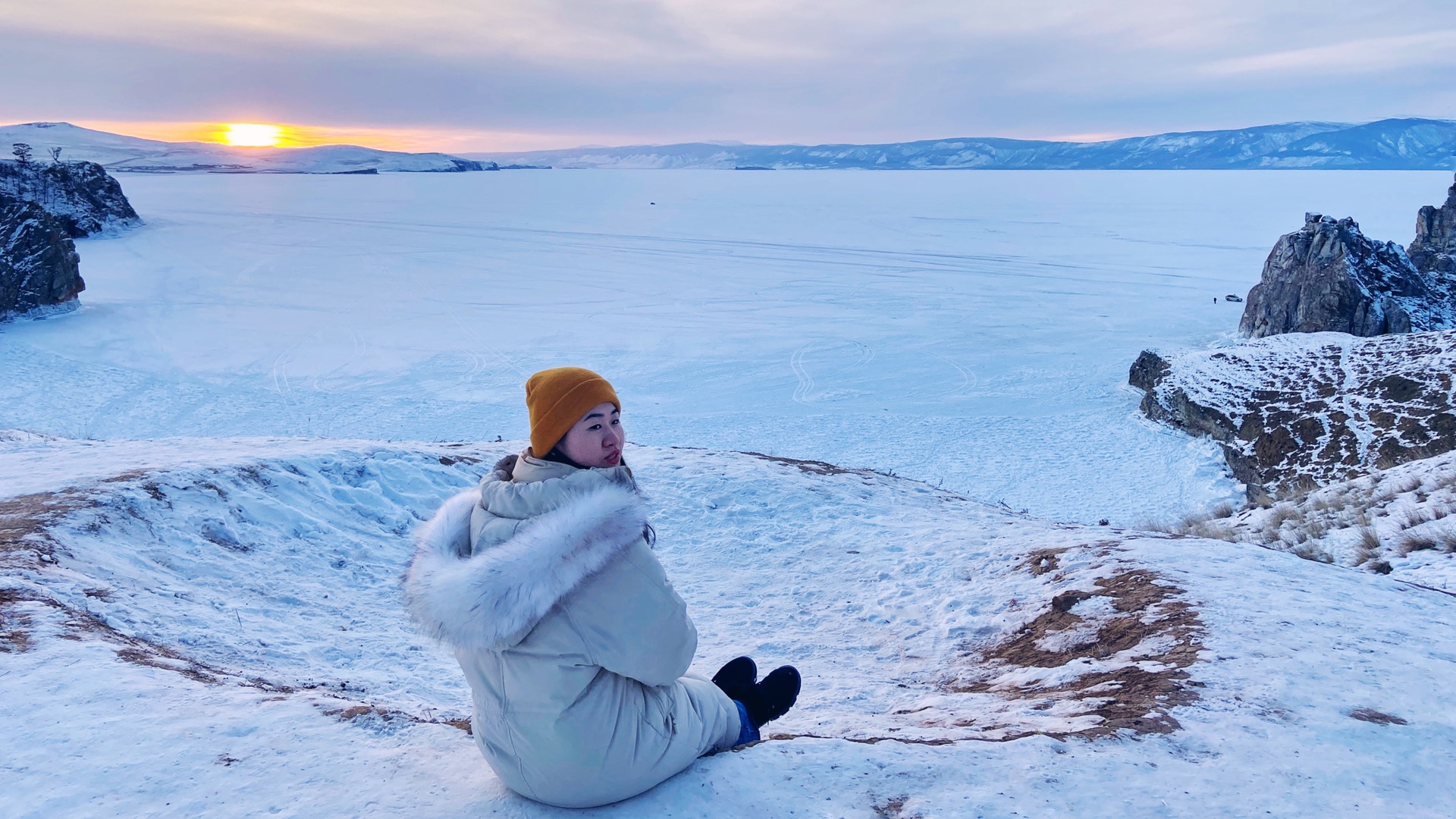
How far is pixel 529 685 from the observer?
3156 millimetres

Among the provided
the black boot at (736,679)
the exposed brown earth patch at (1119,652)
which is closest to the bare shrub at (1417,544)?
the exposed brown earth patch at (1119,652)

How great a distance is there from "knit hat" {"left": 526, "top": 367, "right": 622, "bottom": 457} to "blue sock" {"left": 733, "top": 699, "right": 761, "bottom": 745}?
5.22ft

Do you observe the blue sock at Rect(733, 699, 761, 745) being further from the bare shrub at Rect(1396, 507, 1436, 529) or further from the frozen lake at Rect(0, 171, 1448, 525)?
the frozen lake at Rect(0, 171, 1448, 525)

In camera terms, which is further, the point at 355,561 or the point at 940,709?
→ the point at 355,561

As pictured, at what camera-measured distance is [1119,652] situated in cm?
552

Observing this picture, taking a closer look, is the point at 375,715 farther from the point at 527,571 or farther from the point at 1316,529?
the point at 1316,529

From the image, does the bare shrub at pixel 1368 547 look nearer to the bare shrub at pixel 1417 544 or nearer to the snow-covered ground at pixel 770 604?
the bare shrub at pixel 1417 544

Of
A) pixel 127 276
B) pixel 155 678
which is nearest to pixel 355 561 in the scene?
pixel 155 678

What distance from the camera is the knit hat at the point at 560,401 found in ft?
10.7

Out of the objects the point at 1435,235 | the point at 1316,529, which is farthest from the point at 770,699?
the point at 1435,235

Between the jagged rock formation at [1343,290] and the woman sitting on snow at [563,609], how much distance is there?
32.7 metres

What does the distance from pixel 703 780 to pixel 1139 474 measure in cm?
1858

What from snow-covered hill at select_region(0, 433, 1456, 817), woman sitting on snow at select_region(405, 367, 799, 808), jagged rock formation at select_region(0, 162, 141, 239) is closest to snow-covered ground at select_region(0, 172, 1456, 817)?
snow-covered hill at select_region(0, 433, 1456, 817)

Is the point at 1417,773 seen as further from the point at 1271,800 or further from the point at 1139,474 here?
the point at 1139,474
